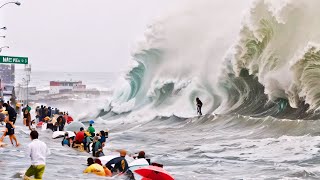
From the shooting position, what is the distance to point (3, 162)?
14477 millimetres

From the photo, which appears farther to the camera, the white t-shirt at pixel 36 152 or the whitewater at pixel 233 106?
the whitewater at pixel 233 106

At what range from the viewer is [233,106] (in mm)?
31734

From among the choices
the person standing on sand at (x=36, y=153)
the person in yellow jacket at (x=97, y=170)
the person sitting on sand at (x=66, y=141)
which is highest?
the person sitting on sand at (x=66, y=141)

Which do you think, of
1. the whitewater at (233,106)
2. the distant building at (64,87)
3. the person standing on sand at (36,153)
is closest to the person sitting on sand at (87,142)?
the whitewater at (233,106)

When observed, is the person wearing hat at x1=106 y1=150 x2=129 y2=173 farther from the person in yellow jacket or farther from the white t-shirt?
the white t-shirt

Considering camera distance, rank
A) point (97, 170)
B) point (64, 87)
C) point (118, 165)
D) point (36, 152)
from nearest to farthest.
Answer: point (36, 152)
point (97, 170)
point (118, 165)
point (64, 87)

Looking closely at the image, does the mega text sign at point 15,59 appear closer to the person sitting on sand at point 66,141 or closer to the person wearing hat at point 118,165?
the person sitting on sand at point 66,141

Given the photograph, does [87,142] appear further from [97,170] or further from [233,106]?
[233,106]

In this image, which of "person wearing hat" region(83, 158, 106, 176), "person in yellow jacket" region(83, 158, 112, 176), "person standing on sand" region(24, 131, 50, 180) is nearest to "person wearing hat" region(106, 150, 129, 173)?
"person in yellow jacket" region(83, 158, 112, 176)

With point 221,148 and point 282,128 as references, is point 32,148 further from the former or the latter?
point 282,128

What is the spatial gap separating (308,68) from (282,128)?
13.7ft

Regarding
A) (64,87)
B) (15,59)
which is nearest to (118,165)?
(15,59)

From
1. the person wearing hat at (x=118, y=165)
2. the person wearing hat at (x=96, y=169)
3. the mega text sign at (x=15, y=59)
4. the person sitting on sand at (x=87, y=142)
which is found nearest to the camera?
the person wearing hat at (x=96, y=169)

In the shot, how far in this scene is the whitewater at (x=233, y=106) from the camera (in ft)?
53.6
